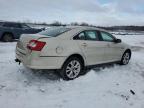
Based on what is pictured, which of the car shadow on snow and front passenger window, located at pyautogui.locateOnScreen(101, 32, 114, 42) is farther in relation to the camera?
front passenger window, located at pyautogui.locateOnScreen(101, 32, 114, 42)

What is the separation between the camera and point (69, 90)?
4.95 metres

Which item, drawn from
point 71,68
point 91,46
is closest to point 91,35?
point 91,46

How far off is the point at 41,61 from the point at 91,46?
6.04 feet

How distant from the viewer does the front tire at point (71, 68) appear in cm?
553

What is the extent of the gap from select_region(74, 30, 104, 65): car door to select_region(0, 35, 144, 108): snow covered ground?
19.5 inches

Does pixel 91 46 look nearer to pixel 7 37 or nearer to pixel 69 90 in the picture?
Answer: pixel 69 90

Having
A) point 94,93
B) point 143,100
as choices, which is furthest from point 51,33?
point 143,100

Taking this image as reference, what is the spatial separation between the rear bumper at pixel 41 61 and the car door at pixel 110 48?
207 cm

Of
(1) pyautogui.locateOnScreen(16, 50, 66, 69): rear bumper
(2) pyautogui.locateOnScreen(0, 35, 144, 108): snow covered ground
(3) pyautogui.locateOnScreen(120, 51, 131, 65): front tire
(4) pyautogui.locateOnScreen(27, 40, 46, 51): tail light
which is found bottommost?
(2) pyautogui.locateOnScreen(0, 35, 144, 108): snow covered ground

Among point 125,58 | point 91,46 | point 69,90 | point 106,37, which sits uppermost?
point 106,37

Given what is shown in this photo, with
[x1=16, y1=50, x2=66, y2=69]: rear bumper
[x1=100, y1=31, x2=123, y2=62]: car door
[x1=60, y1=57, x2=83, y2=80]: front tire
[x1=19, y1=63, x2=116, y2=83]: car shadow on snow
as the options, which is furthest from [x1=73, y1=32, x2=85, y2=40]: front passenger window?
[x1=19, y1=63, x2=116, y2=83]: car shadow on snow

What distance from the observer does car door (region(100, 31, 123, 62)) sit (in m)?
6.84

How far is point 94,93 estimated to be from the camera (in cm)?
483

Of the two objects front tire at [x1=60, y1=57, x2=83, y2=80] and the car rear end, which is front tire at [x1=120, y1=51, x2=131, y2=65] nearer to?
front tire at [x1=60, y1=57, x2=83, y2=80]
